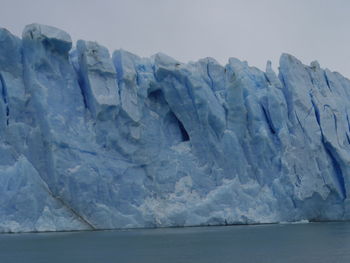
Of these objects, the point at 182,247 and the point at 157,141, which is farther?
the point at 157,141

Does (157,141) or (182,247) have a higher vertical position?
(157,141)

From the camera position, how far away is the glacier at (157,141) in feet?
58.9

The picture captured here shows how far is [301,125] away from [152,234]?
27.6 ft

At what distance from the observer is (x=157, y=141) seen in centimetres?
2023

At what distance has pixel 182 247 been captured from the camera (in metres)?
12.9

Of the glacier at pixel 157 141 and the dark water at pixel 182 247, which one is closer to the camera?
the dark water at pixel 182 247

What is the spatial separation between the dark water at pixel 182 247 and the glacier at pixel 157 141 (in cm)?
191

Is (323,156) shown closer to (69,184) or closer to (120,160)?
(120,160)

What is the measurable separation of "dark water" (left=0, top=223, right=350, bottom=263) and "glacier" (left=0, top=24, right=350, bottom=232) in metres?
1.91

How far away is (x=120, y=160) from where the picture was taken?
19172 mm

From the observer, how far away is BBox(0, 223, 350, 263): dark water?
10938mm

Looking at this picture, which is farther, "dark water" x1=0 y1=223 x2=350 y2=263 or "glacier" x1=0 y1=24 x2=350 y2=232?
"glacier" x1=0 y1=24 x2=350 y2=232

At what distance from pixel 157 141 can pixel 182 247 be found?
25.3ft

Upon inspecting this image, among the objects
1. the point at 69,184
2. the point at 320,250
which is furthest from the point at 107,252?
the point at 69,184
